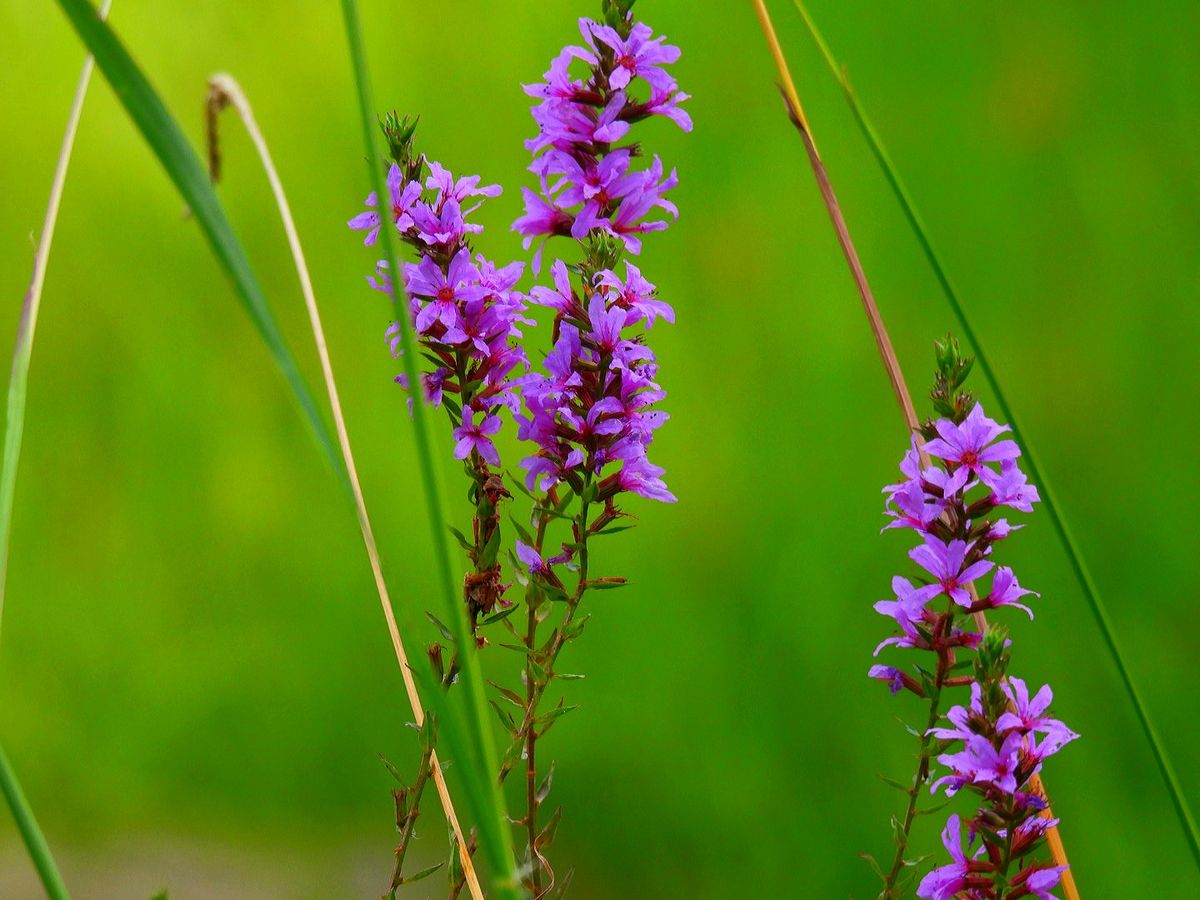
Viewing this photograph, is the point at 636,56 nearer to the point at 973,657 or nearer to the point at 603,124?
the point at 603,124

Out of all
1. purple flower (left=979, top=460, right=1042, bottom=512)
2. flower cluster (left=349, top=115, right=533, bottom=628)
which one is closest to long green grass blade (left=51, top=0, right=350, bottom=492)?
flower cluster (left=349, top=115, right=533, bottom=628)

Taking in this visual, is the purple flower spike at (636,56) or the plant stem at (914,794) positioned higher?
the purple flower spike at (636,56)

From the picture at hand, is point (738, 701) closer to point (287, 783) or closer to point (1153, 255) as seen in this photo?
point (287, 783)

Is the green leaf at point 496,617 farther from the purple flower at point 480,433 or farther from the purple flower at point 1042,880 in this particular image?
the purple flower at point 1042,880

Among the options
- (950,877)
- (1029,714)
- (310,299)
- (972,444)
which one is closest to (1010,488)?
(972,444)

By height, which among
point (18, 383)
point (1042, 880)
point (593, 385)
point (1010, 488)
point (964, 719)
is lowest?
point (1042, 880)

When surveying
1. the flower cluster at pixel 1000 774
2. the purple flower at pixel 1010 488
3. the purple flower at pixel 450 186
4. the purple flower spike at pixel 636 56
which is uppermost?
the purple flower spike at pixel 636 56

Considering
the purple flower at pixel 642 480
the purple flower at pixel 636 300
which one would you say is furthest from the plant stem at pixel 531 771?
the purple flower at pixel 636 300

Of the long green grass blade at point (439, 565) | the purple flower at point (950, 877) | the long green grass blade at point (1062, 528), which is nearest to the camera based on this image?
the long green grass blade at point (439, 565)
